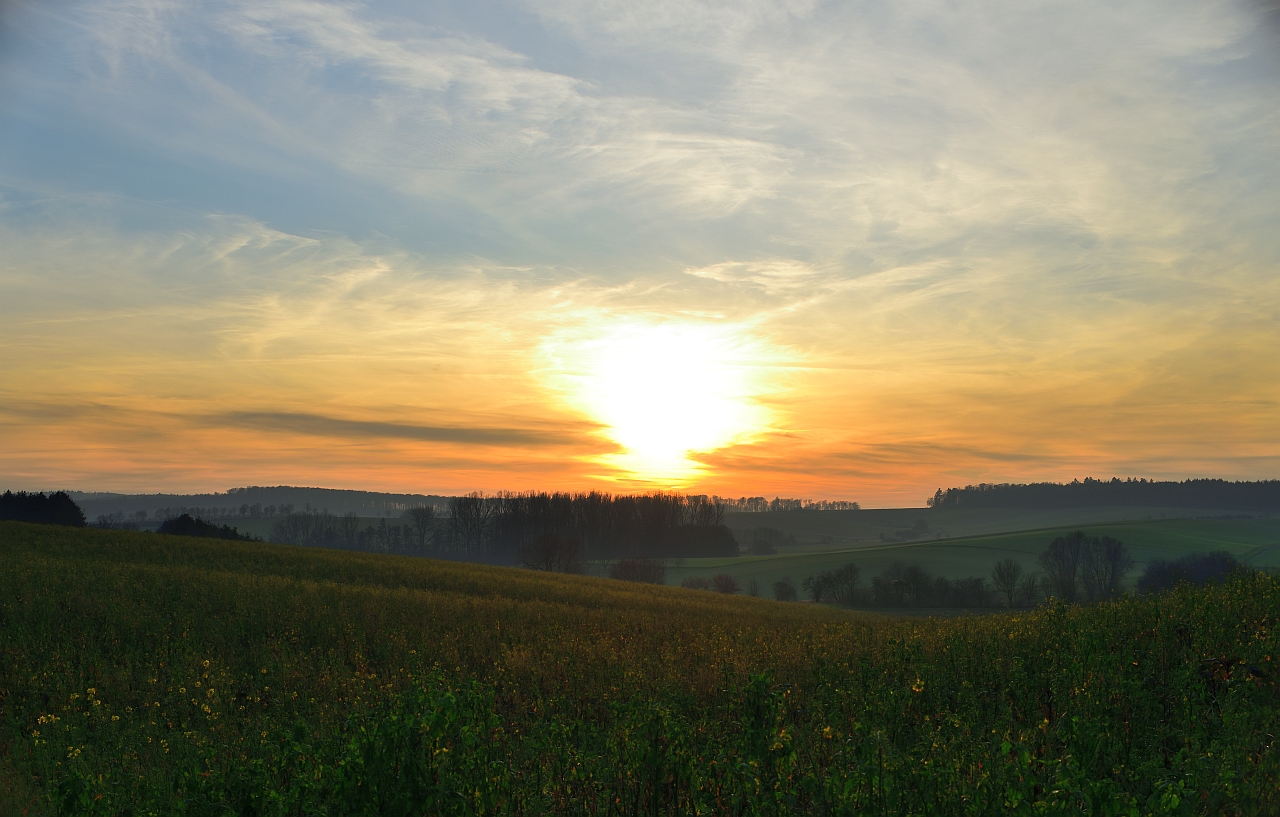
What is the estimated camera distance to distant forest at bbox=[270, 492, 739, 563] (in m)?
125

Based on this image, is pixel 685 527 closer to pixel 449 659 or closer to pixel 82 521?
pixel 82 521

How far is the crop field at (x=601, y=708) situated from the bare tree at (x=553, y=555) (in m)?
61.0

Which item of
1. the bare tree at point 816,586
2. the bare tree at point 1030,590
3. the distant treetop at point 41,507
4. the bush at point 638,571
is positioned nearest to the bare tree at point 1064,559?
the bare tree at point 1030,590

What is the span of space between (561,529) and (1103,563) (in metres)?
80.3

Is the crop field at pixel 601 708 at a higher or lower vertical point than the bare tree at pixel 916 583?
higher

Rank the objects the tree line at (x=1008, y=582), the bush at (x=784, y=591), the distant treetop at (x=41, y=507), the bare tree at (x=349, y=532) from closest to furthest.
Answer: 1. the distant treetop at (x=41, y=507)
2. the tree line at (x=1008, y=582)
3. the bush at (x=784, y=591)
4. the bare tree at (x=349, y=532)

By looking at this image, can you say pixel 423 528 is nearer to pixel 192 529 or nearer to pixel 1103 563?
pixel 192 529

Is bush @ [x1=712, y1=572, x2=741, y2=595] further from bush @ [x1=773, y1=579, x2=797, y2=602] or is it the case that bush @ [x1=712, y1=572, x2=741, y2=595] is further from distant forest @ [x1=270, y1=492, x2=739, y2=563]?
distant forest @ [x1=270, y1=492, x2=739, y2=563]

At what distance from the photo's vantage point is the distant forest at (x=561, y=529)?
12500 centimetres

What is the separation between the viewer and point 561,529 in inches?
4951

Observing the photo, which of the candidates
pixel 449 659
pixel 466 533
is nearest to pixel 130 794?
pixel 449 659

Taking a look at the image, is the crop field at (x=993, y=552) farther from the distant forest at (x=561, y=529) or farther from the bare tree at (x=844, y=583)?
the distant forest at (x=561, y=529)

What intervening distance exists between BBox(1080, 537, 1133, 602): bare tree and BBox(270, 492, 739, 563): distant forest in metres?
58.2

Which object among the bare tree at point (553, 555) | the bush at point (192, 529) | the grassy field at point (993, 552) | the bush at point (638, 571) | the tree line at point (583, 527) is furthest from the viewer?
the tree line at point (583, 527)
